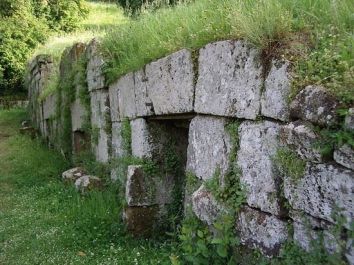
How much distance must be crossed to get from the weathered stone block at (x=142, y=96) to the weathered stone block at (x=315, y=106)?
7.91 feet

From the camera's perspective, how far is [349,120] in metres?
2.12

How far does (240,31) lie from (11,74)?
1736cm

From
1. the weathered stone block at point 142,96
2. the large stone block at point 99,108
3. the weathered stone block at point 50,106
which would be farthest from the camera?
the weathered stone block at point 50,106

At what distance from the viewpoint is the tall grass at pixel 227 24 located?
2793mm

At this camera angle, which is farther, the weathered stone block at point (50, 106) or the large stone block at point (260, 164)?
the weathered stone block at point (50, 106)

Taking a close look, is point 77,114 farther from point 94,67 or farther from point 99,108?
point 94,67

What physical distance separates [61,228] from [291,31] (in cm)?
366

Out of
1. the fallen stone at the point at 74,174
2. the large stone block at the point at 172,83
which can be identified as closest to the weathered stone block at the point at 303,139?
the large stone block at the point at 172,83

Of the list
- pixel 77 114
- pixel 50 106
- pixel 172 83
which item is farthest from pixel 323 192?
pixel 50 106

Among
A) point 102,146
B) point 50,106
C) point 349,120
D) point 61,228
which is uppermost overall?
point 50,106

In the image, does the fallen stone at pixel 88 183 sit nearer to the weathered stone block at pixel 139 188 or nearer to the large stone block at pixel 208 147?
the weathered stone block at pixel 139 188

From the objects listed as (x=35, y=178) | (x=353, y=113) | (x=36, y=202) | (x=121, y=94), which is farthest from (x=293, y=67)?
(x=35, y=178)

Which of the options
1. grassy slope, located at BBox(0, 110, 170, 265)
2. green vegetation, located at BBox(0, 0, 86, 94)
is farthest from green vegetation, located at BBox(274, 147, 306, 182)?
green vegetation, located at BBox(0, 0, 86, 94)

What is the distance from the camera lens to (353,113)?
6.88ft
